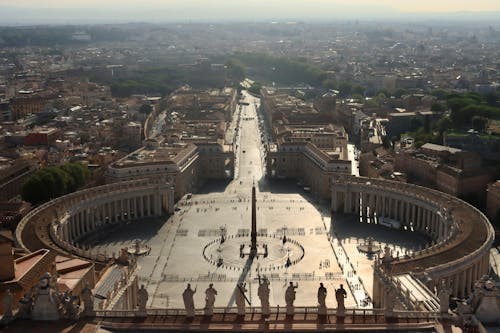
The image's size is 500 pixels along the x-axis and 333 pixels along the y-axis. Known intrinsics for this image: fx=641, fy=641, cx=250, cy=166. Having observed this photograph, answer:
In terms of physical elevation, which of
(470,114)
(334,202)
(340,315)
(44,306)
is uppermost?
(44,306)

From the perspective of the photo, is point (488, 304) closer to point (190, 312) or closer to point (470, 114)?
point (190, 312)

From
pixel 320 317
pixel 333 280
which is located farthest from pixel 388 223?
pixel 320 317

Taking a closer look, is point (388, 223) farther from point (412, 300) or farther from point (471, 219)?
point (412, 300)

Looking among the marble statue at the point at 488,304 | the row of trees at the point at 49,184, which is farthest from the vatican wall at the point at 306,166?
the marble statue at the point at 488,304

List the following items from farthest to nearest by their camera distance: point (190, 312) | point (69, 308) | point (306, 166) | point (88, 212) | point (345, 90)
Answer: point (345, 90) → point (306, 166) → point (88, 212) → point (190, 312) → point (69, 308)

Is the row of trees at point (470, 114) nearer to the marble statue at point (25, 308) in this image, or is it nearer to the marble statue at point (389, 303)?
the marble statue at point (389, 303)

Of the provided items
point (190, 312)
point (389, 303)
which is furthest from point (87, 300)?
point (389, 303)
